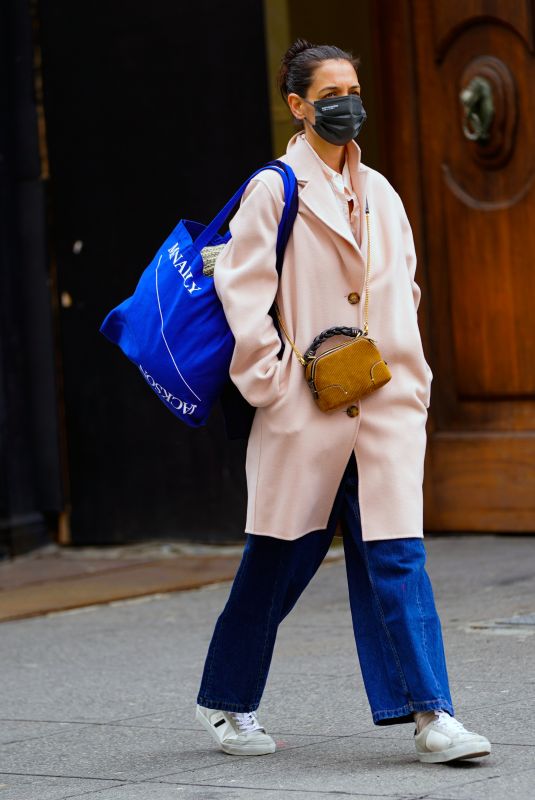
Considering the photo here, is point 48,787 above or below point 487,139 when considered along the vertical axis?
below

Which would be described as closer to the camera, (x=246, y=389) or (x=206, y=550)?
(x=246, y=389)

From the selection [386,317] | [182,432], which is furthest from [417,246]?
[386,317]

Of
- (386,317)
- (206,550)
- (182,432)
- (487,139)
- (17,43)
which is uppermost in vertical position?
(17,43)

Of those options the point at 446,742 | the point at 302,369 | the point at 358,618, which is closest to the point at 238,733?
the point at 358,618

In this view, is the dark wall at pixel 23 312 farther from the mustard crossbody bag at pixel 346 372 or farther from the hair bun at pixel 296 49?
the mustard crossbody bag at pixel 346 372

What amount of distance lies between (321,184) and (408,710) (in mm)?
1329

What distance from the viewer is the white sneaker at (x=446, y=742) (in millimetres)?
3854

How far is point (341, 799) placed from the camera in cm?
367

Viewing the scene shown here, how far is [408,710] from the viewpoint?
157 inches

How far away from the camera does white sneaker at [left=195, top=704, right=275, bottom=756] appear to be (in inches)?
168

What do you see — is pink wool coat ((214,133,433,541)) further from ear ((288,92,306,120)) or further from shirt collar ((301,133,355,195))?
ear ((288,92,306,120))

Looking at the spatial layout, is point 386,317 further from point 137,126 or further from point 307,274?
point 137,126

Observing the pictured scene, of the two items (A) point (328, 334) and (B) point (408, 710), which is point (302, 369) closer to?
(A) point (328, 334)

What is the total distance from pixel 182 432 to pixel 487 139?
214 centimetres
